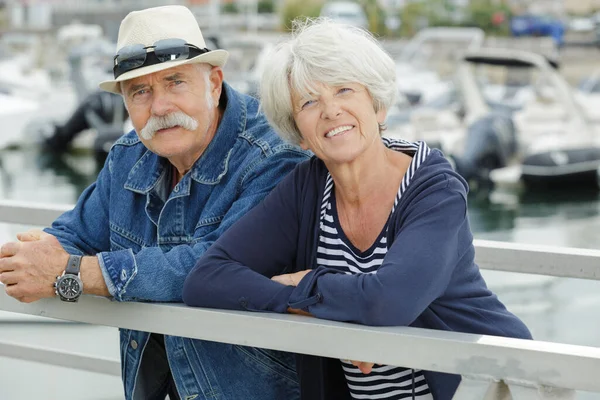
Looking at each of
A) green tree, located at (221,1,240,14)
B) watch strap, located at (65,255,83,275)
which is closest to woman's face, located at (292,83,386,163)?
watch strap, located at (65,255,83,275)

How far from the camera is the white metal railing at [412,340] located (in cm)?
141

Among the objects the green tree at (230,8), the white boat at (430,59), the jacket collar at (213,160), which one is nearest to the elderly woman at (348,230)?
the jacket collar at (213,160)

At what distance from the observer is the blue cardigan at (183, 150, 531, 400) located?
69.4 inches

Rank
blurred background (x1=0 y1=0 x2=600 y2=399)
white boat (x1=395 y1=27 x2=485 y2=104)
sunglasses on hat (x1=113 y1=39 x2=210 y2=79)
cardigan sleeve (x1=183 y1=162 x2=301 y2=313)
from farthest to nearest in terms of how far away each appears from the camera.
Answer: white boat (x1=395 y1=27 x2=485 y2=104) → blurred background (x1=0 y1=0 x2=600 y2=399) → sunglasses on hat (x1=113 y1=39 x2=210 y2=79) → cardigan sleeve (x1=183 y1=162 x2=301 y2=313)

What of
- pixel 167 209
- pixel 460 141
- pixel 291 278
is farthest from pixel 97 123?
pixel 291 278

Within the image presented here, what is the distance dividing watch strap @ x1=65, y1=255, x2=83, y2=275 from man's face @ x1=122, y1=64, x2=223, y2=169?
1.19 feet

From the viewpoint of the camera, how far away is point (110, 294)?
1.99 meters

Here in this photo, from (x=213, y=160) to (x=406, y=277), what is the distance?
0.73 metres

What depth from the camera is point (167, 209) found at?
7.64 ft

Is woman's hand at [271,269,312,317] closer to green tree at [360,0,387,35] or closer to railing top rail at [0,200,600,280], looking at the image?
railing top rail at [0,200,600,280]

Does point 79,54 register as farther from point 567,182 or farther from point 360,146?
point 360,146

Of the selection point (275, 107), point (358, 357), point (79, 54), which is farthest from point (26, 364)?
point (79, 54)

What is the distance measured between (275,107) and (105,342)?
2.13 m

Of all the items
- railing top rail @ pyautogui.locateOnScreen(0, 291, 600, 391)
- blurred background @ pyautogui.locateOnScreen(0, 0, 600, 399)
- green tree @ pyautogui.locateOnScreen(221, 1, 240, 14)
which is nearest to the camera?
railing top rail @ pyautogui.locateOnScreen(0, 291, 600, 391)
